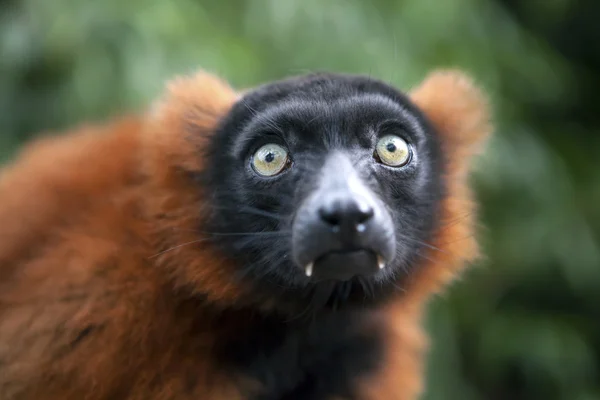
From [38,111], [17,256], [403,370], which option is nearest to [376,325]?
[403,370]

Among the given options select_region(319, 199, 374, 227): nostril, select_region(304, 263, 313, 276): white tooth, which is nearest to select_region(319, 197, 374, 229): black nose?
select_region(319, 199, 374, 227): nostril

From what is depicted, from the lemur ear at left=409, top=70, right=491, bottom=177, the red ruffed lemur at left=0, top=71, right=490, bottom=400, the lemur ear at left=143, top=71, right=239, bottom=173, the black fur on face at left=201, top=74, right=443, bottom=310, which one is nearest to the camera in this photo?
the black fur on face at left=201, top=74, right=443, bottom=310

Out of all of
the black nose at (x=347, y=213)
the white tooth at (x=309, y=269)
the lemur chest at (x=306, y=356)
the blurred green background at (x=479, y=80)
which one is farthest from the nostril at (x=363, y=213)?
the blurred green background at (x=479, y=80)

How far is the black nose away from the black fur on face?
0.12 feet

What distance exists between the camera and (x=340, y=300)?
7.60ft

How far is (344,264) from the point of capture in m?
1.93

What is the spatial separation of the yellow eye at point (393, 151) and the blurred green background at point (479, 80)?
29.3 inches

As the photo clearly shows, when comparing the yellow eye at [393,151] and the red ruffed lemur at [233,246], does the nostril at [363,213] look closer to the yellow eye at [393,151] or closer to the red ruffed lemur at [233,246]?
the red ruffed lemur at [233,246]

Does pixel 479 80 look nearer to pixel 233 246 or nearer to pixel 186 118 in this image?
pixel 186 118

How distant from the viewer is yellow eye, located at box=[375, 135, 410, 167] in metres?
2.23

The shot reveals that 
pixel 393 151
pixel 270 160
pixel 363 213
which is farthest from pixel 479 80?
pixel 363 213

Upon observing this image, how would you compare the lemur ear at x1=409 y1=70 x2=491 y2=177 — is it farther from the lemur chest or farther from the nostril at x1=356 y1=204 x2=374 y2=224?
the nostril at x1=356 y1=204 x2=374 y2=224

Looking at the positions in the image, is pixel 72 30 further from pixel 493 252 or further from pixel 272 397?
pixel 493 252

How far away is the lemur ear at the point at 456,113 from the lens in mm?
2641
